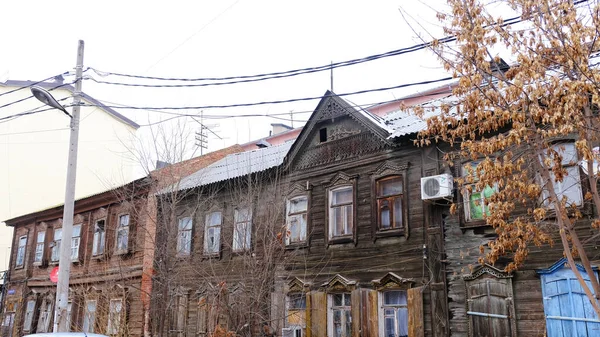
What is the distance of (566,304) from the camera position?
11.1 metres

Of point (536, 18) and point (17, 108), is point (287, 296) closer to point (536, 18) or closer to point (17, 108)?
A: point (536, 18)

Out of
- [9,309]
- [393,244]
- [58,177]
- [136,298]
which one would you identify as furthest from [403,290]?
[58,177]

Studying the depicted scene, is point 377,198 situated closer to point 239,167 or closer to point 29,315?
point 239,167

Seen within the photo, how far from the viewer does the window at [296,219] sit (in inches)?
658

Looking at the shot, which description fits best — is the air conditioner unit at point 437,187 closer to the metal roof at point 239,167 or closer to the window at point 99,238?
the metal roof at point 239,167

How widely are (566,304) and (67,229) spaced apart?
10.7 metres

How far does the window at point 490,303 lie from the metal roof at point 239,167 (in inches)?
290

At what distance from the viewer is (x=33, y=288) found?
89.7 ft

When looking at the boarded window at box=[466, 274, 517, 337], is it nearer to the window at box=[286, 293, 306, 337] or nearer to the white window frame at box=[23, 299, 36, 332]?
the window at box=[286, 293, 306, 337]

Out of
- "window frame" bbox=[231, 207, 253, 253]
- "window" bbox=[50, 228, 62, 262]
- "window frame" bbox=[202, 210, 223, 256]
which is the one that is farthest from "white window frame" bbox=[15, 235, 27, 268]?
"window frame" bbox=[231, 207, 253, 253]

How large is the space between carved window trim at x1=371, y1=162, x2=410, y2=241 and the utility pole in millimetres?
7552

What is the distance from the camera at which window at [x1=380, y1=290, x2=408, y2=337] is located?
534 inches

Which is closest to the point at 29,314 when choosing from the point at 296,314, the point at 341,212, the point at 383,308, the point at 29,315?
the point at 29,315

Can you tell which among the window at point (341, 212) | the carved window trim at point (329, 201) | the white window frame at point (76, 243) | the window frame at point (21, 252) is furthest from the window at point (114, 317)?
the window frame at point (21, 252)
